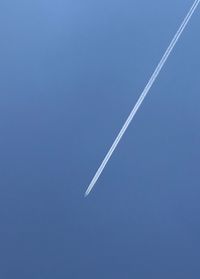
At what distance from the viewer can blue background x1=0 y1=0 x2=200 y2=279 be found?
927 millimetres

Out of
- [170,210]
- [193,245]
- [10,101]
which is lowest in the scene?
[193,245]

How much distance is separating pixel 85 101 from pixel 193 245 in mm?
496

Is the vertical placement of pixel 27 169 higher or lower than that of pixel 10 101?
lower

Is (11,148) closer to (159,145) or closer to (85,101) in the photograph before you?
(85,101)

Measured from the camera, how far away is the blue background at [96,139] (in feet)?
3.04

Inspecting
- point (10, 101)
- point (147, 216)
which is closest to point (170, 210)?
point (147, 216)

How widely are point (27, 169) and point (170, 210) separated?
0.41m

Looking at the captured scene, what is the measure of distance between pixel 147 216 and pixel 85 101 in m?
0.36

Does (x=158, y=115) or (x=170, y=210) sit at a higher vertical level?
(x=158, y=115)

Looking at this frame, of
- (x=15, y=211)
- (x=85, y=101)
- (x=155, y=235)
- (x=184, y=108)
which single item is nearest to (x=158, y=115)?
(x=184, y=108)

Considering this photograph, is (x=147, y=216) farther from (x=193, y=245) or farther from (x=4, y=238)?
(x=4, y=238)

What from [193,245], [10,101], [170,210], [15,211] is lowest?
[193,245]

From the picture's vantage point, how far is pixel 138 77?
928 mm

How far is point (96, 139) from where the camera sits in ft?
3.05
